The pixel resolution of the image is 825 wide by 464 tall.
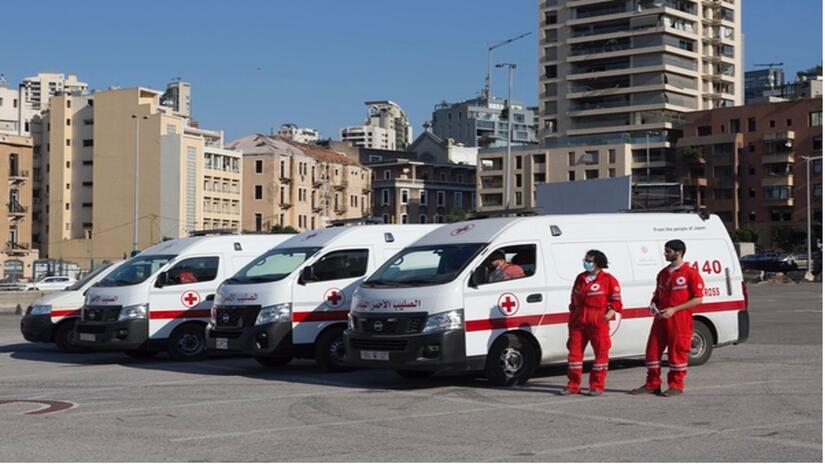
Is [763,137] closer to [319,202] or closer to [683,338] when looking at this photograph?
[319,202]

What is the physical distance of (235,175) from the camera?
379 ft

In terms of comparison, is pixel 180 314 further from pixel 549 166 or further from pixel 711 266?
pixel 549 166

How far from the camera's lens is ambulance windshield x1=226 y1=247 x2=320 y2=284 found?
18.6 metres

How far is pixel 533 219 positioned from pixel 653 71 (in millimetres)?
108595

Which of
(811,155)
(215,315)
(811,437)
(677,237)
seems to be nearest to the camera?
(811,437)

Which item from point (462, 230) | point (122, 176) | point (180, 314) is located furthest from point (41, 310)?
point (122, 176)

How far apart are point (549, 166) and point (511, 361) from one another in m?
107

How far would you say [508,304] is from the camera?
1543cm

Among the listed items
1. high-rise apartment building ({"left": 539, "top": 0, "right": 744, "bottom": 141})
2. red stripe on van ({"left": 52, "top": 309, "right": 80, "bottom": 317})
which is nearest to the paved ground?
red stripe on van ({"left": 52, "top": 309, "right": 80, "bottom": 317})

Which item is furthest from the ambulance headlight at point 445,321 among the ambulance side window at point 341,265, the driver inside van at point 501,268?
the ambulance side window at point 341,265

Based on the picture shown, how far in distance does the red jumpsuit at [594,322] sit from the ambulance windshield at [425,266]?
175cm

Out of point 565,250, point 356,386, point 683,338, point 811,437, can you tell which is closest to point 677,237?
point 565,250

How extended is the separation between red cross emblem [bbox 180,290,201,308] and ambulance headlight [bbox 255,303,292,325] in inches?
129

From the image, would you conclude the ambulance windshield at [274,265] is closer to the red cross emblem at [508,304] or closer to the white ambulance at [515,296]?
the white ambulance at [515,296]
